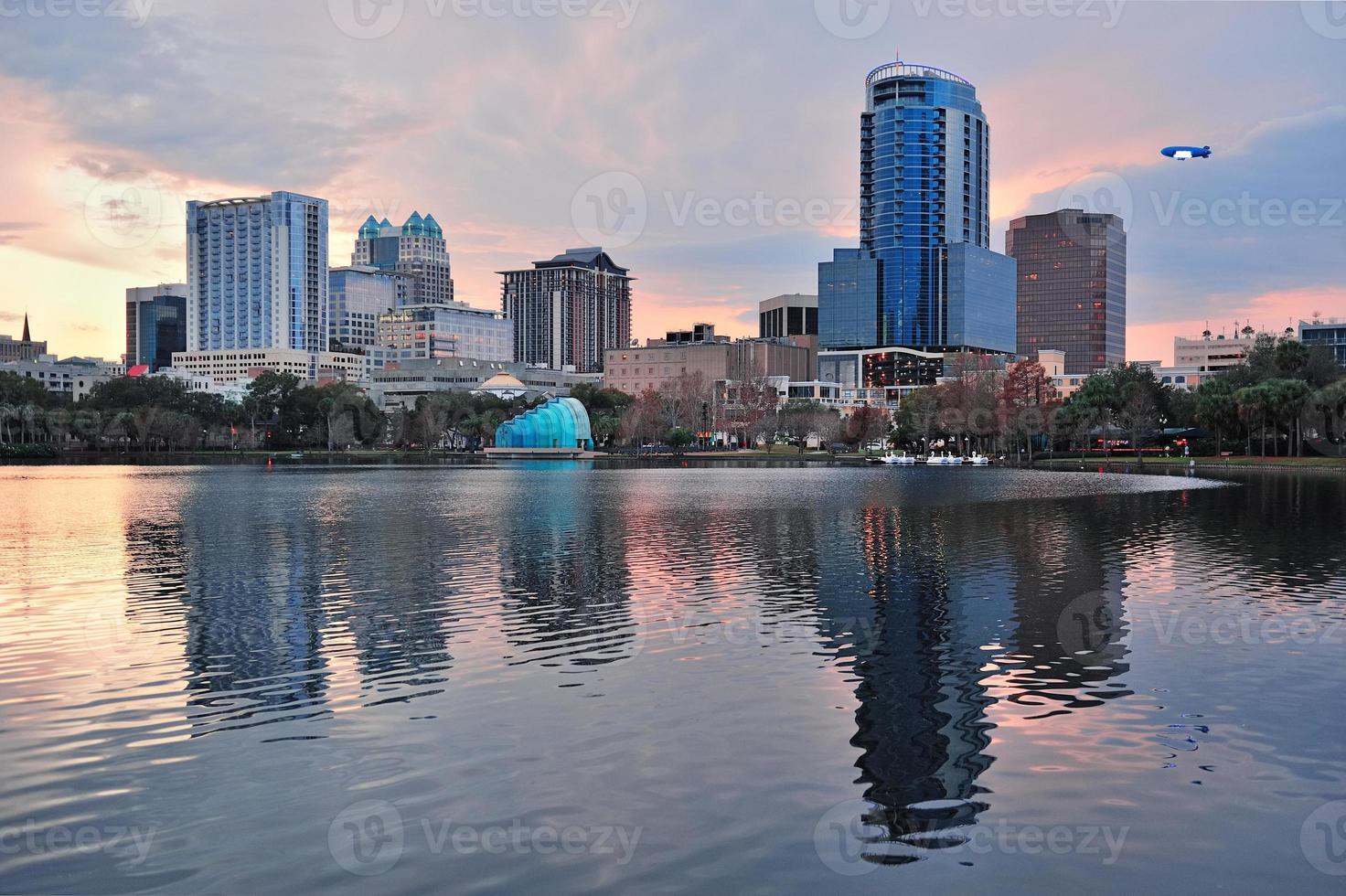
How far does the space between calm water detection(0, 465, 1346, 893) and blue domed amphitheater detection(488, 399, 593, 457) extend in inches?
5247

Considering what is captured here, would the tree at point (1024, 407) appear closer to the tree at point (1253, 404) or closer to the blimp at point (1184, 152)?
the tree at point (1253, 404)

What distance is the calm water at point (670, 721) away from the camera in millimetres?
10320

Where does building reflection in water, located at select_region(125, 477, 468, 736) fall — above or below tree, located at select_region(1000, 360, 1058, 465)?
below

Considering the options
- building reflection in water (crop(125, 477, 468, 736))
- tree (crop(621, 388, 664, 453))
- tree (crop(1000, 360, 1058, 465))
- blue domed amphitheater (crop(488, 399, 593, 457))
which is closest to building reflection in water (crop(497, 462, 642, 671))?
building reflection in water (crop(125, 477, 468, 736))

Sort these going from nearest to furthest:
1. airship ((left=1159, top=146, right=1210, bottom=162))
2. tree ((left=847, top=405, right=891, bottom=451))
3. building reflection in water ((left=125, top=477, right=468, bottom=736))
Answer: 1. building reflection in water ((left=125, top=477, right=468, bottom=736))
2. airship ((left=1159, top=146, right=1210, bottom=162))
3. tree ((left=847, top=405, right=891, bottom=451))

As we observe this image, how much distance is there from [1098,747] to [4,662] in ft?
57.3

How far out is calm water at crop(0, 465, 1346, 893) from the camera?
406 inches

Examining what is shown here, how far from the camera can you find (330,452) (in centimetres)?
17300

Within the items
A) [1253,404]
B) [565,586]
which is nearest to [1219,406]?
[1253,404]

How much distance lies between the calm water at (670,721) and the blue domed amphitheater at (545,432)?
133m

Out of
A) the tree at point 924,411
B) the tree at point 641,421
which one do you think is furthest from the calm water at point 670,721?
the tree at point 641,421

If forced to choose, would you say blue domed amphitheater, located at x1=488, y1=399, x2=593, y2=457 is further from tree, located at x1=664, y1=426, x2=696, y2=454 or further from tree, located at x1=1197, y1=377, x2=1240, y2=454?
tree, located at x1=1197, y1=377, x2=1240, y2=454

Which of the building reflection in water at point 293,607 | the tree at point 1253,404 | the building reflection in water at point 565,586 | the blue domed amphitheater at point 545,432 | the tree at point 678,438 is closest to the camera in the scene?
the building reflection in water at point 293,607

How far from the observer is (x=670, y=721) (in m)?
14.7
